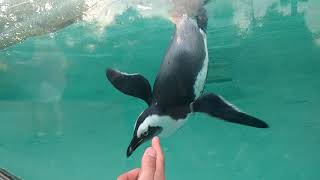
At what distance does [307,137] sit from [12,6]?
1.19 m

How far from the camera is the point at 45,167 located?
2.09 m

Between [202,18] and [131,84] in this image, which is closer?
[202,18]

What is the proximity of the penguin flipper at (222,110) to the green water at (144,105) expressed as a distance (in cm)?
3

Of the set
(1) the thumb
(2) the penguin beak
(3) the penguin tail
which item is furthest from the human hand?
(2) the penguin beak

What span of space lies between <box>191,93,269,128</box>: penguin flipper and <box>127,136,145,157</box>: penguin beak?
23 cm

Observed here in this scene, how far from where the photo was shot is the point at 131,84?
6.23 feet

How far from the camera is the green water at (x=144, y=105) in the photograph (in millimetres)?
1793

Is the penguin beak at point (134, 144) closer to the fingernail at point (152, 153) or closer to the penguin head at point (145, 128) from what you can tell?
the penguin head at point (145, 128)

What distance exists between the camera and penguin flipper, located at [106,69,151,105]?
188 centimetres

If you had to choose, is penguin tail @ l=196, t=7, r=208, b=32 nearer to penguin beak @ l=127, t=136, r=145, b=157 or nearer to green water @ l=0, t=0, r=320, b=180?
green water @ l=0, t=0, r=320, b=180

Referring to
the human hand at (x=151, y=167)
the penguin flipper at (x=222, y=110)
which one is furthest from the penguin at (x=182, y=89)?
the human hand at (x=151, y=167)

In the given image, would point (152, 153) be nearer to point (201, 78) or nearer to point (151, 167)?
point (151, 167)

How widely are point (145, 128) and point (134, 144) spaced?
0.31 ft

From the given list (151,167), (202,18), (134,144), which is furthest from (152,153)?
(134,144)
